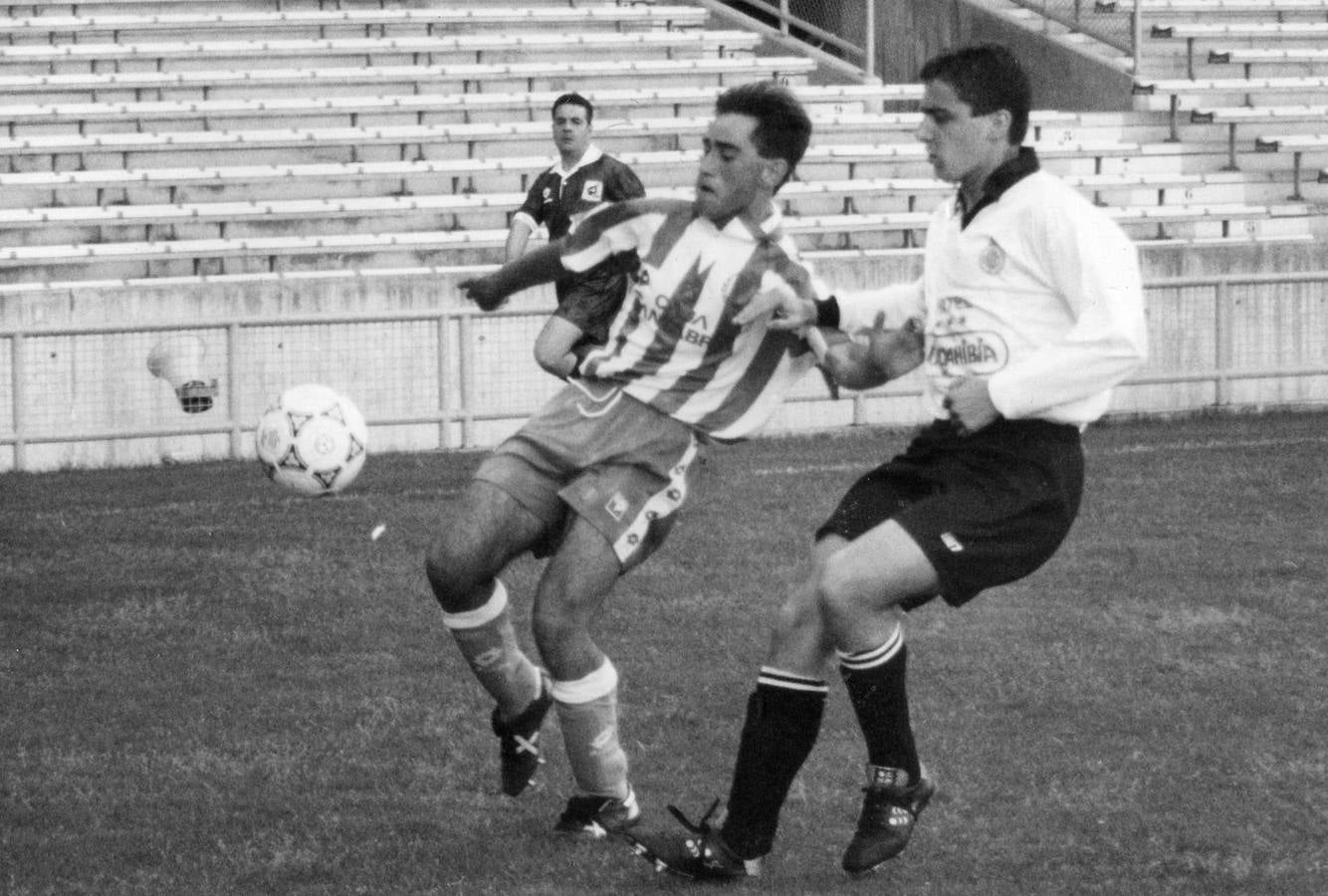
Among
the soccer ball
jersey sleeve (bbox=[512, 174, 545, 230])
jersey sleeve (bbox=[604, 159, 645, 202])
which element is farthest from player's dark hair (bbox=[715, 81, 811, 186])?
jersey sleeve (bbox=[512, 174, 545, 230])

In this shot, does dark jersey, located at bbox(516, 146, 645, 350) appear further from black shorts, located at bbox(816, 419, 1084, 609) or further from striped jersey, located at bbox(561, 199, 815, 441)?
black shorts, located at bbox(816, 419, 1084, 609)

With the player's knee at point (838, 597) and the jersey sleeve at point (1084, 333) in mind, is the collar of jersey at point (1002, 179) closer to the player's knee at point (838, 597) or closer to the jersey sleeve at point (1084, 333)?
the jersey sleeve at point (1084, 333)

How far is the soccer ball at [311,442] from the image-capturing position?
33.4 feet

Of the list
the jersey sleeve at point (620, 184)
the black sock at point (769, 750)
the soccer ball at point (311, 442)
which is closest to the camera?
the black sock at point (769, 750)

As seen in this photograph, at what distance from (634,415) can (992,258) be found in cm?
109

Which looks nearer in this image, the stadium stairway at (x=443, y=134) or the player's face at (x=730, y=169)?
the player's face at (x=730, y=169)

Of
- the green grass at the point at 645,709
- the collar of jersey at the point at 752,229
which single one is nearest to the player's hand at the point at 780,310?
the collar of jersey at the point at 752,229

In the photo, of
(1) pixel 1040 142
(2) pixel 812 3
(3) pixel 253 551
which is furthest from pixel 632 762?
(2) pixel 812 3

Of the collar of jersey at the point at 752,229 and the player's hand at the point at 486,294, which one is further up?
the collar of jersey at the point at 752,229

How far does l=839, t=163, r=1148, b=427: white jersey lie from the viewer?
16.4ft

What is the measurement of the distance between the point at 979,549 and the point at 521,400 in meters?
9.91

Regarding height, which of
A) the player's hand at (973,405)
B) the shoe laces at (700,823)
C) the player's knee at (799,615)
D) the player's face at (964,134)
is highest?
the player's face at (964,134)

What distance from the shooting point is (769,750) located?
5270mm

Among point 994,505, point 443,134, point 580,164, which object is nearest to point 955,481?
point 994,505
